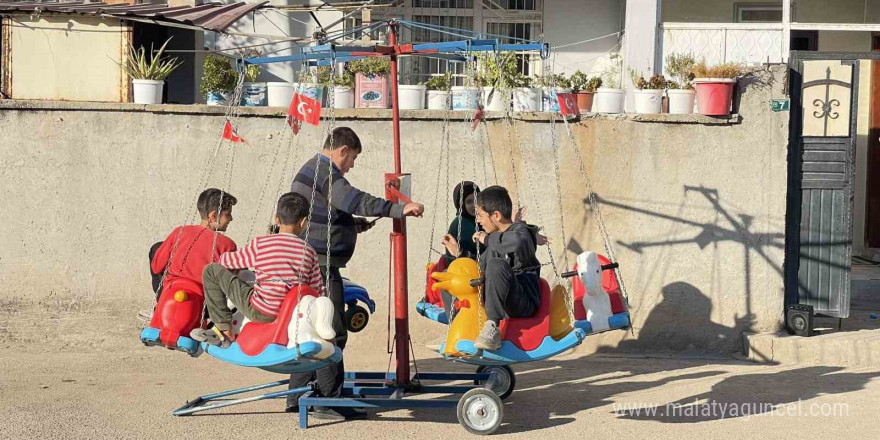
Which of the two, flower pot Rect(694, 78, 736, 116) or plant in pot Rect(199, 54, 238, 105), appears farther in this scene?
plant in pot Rect(199, 54, 238, 105)

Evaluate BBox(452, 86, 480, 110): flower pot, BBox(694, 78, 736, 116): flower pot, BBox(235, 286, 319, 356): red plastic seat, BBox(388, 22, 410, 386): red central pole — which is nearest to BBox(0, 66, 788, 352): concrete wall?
BBox(694, 78, 736, 116): flower pot

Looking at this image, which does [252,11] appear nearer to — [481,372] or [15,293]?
[15,293]

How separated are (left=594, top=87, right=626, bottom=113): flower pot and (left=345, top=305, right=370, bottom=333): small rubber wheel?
3126 mm

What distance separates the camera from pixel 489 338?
667cm

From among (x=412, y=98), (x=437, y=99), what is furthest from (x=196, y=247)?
(x=437, y=99)

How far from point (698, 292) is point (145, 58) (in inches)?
210

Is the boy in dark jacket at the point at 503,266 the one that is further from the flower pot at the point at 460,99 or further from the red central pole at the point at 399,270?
the flower pot at the point at 460,99

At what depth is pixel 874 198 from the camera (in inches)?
556

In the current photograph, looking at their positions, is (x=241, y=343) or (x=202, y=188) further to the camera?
(x=202, y=188)

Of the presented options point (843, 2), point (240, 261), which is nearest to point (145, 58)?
point (240, 261)

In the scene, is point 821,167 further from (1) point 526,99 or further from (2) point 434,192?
(2) point 434,192

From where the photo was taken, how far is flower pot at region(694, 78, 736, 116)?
9453mm

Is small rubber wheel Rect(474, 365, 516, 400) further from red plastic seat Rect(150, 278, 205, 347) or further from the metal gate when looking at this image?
the metal gate

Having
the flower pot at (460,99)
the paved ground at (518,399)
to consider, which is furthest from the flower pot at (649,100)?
the paved ground at (518,399)
